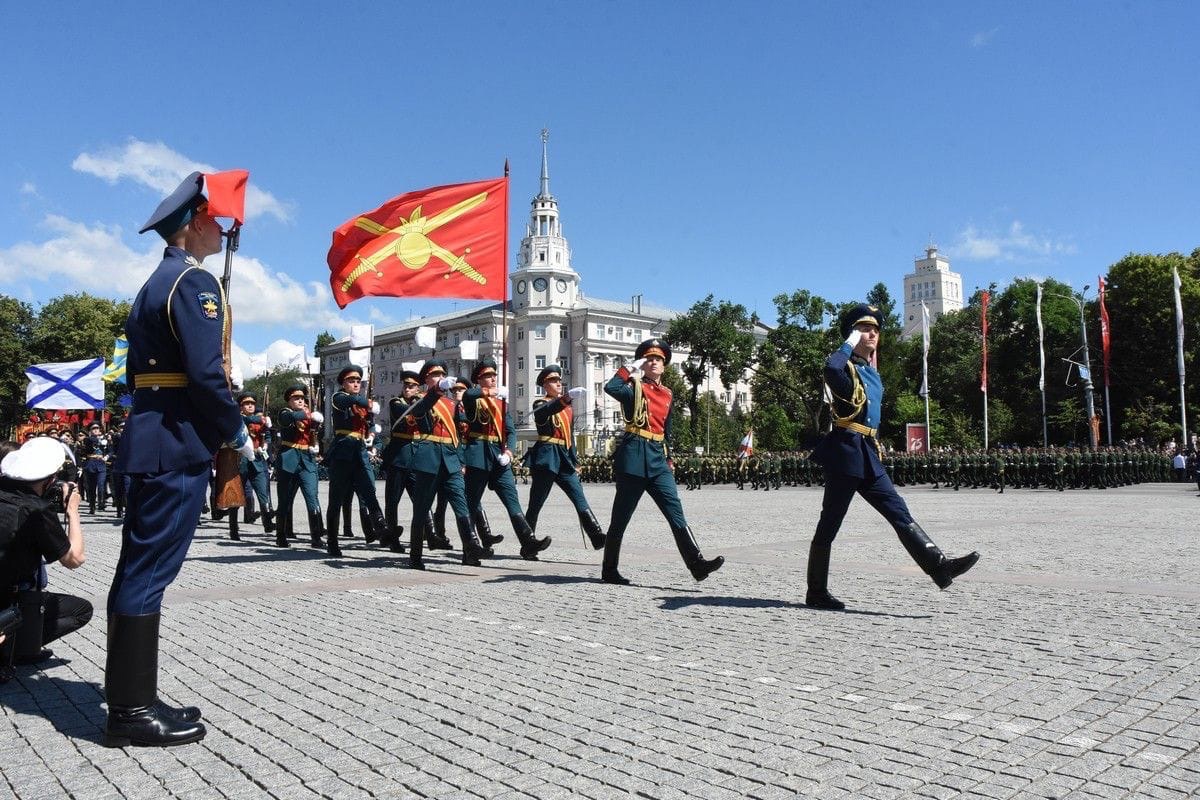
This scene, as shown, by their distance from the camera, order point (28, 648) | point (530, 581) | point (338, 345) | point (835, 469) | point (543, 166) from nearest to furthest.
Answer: point (28, 648), point (835, 469), point (530, 581), point (543, 166), point (338, 345)

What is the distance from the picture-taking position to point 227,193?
4707mm

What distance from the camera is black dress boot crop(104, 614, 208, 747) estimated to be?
409 cm

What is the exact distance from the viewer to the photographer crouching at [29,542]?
16.6ft

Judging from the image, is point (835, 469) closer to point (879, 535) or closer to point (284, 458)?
point (879, 535)

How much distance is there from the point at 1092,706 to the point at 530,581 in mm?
5494

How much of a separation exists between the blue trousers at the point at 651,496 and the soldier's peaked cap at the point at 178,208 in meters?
Result: 4.63

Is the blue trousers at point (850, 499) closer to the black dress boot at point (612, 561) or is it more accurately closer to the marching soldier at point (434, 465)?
the black dress boot at point (612, 561)

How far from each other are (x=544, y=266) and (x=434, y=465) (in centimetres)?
10463

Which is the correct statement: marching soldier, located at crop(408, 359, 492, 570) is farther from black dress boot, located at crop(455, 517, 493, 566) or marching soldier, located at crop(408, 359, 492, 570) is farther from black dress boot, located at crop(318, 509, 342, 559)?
black dress boot, located at crop(318, 509, 342, 559)

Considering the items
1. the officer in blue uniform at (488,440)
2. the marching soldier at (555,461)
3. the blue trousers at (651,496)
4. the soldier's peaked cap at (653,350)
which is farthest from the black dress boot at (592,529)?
the soldier's peaked cap at (653,350)

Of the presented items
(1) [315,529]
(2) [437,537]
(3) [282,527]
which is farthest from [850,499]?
(3) [282,527]

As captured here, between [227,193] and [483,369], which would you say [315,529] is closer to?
[483,369]

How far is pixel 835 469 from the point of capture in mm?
7324

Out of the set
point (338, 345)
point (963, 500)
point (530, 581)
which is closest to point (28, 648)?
point (530, 581)
